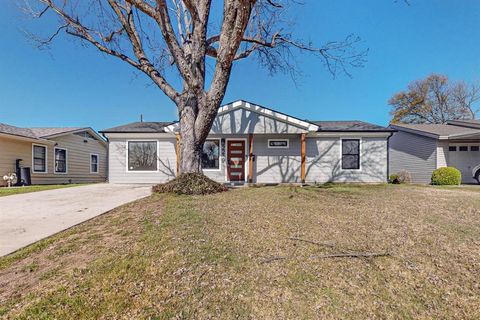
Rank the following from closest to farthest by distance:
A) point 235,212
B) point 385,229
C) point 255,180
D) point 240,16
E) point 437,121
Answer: point 385,229 → point 235,212 → point 240,16 → point 255,180 → point 437,121

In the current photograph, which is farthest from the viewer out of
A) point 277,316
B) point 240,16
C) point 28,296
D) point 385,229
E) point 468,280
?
point 240,16

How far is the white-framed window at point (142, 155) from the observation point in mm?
11758

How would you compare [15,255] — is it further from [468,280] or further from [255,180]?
[255,180]

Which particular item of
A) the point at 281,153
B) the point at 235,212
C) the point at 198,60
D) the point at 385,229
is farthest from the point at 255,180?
the point at 385,229

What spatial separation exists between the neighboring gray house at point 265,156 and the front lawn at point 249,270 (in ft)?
25.1

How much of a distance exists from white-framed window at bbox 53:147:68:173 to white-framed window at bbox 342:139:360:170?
1697 centimetres

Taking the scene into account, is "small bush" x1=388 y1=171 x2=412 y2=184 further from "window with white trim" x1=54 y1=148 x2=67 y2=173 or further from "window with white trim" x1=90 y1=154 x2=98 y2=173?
"window with white trim" x1=90 y1=154 x2=98 y2=173

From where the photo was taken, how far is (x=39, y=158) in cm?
1356

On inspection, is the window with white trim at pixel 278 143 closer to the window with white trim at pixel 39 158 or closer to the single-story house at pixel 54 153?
the single-story house at pixel 54 153

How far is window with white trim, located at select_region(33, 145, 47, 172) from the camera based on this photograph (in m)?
13.3

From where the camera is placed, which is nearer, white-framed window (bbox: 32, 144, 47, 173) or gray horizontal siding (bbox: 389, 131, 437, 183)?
white-framed window (bbox: 32, 144, 47, 173)

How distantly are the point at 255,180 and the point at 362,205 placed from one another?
22.4 ft

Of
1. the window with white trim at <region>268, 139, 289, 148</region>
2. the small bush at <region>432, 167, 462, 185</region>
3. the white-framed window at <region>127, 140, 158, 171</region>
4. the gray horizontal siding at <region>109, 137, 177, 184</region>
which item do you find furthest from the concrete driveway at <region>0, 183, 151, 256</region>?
the small bush at <region>432, 167, 462, 185</region>

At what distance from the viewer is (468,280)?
7.43 ft
